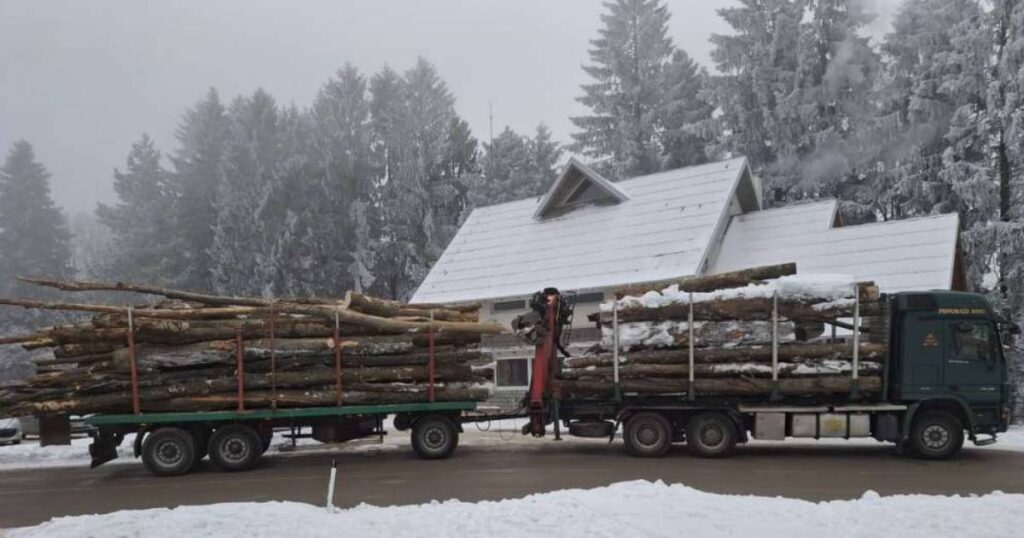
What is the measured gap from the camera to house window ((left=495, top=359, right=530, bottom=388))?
23.0 meters

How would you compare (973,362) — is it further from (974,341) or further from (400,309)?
(400,309)

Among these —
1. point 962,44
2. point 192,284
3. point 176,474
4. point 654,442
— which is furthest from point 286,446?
point 192,284

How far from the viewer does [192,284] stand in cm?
4244

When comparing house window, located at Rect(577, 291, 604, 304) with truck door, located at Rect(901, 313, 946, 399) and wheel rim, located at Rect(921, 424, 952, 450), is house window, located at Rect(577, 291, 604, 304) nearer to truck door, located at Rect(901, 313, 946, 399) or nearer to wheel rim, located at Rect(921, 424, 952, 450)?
truck door, located at Rect(901, 313, 946, 399)

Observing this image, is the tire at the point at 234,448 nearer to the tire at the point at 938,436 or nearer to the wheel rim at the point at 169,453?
the wheel rim at the point at 169,453

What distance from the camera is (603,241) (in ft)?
79.7

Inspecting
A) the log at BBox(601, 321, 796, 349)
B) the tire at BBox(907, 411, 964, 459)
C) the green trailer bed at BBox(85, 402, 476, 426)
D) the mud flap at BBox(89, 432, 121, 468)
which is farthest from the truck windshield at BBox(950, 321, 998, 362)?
the mud flap at BBox(89, 432, 121, 468)

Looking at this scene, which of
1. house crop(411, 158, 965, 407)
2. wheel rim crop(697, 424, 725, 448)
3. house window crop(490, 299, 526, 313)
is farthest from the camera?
house window crop(490, 299, 526, 313)

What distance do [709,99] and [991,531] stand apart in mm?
31295

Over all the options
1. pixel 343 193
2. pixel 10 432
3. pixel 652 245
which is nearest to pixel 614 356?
pixel 652 245

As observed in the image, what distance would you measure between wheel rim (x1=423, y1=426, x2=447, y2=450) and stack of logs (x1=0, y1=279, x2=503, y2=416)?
1.94ft

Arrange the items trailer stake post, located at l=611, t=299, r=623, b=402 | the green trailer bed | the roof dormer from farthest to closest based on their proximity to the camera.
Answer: the roof dormer → trailer stake post, located at l=611, t=299, r=623, b=402 → the green trailer bed

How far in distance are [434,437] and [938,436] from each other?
28.1 ft

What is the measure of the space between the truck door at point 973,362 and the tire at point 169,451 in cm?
1263
